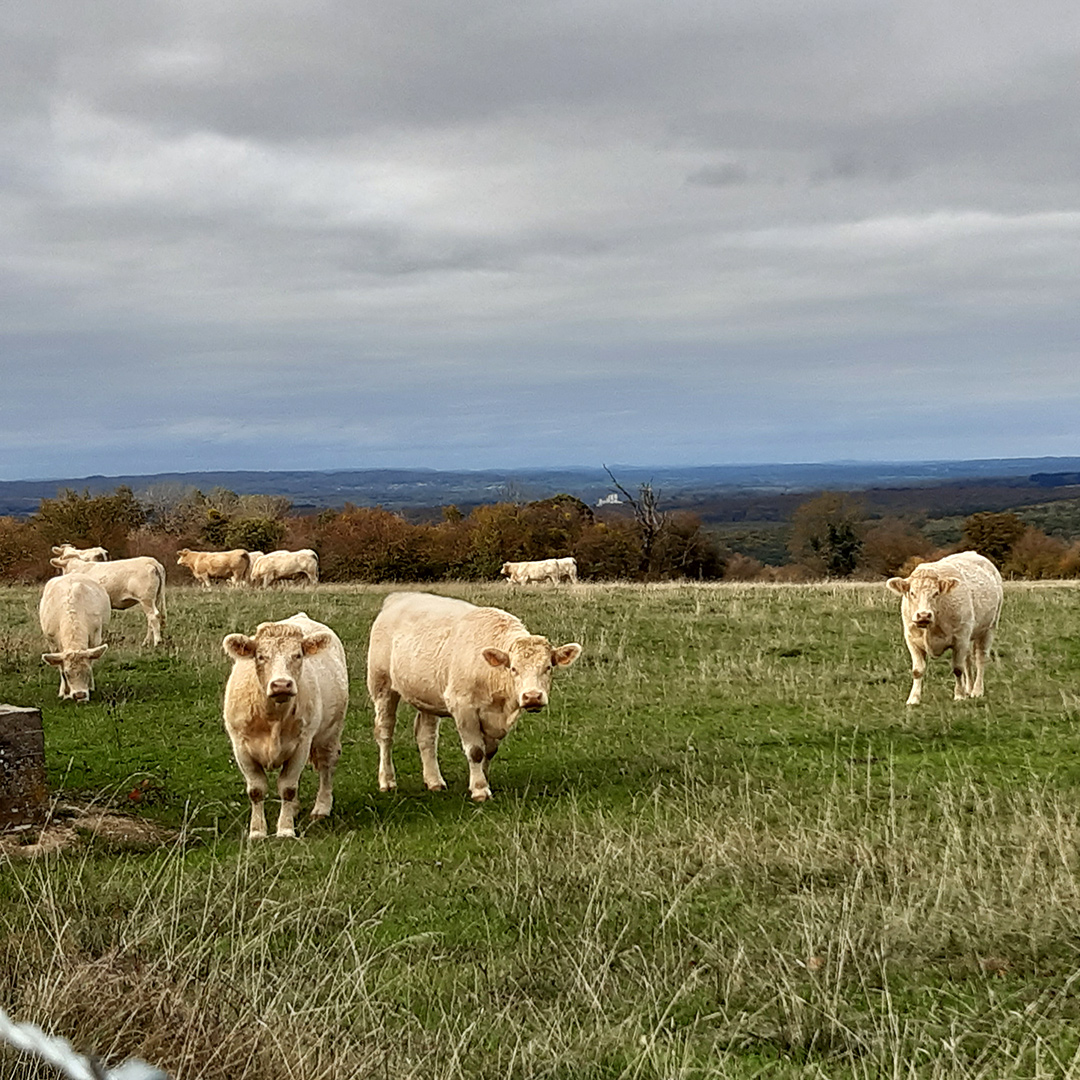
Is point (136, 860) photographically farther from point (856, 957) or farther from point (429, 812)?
point (856, 957)

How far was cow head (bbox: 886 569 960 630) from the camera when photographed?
50.7 feet

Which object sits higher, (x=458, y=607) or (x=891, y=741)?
(x=458, y=607)

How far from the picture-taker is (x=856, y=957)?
22.1 ft

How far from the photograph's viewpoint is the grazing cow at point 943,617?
15688mm

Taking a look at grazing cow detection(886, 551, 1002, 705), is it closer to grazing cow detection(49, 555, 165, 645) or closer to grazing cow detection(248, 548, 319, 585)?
grazing cow detection(49, 555, 165, 645)

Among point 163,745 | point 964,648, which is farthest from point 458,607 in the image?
point 964,648

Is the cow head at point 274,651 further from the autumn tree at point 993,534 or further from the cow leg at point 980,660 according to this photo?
the autumn tree at point 993,534

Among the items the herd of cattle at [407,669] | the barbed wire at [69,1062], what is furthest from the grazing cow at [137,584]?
the barbed wire at [69,1062]

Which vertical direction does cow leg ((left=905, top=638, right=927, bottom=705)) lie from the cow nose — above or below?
below

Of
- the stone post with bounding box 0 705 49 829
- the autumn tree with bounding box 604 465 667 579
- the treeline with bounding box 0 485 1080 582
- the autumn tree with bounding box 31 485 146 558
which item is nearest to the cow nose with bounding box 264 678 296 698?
the stone post with bounding box 0 705 49 829

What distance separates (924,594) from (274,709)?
8617 mm

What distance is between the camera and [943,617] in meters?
15.8

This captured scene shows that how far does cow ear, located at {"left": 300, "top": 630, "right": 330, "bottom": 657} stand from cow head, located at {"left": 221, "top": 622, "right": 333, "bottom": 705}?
0.03 feet

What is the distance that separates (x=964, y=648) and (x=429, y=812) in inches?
309
